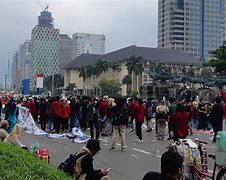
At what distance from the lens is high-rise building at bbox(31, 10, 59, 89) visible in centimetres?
12112

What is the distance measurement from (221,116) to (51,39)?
110492 millimetres

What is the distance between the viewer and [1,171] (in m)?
5.41

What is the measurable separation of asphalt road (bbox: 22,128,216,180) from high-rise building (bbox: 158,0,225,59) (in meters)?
145

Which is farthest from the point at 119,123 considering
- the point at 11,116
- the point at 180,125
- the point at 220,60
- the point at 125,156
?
the point at 220,60

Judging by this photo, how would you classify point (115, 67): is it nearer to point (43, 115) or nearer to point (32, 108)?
point (32, 108)

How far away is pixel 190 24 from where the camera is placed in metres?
163

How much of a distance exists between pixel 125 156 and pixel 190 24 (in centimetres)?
15272

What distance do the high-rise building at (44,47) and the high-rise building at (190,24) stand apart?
4461 centimetres

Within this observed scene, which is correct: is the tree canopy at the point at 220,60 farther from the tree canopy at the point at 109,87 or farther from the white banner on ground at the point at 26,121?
the tree canopy at the point at 109,87

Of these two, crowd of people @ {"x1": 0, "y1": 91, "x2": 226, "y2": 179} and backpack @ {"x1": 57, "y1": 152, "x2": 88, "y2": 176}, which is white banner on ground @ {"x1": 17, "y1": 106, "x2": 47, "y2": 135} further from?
backpack @ {"x1": 57, "y1": 152, "x2": 88, "y2": 176}

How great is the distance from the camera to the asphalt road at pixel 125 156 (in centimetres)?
1151

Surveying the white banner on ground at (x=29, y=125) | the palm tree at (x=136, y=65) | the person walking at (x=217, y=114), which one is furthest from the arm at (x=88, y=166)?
the palm tree at (x=136, y=65)

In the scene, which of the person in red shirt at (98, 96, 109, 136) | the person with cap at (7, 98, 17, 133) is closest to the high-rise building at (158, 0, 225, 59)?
the person in red shirt at (98, 96, 109, 136)

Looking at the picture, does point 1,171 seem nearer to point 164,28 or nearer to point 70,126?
point 70,126
